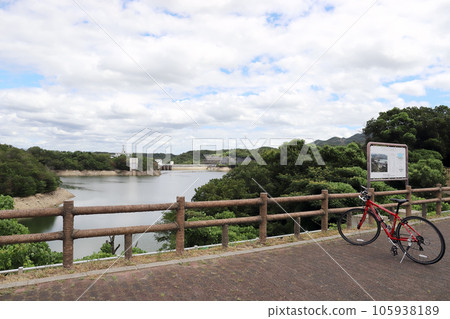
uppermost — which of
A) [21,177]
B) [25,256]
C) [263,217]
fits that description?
[263,217]

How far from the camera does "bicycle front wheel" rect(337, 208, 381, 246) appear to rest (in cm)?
618

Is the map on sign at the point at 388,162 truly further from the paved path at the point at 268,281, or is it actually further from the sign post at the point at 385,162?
the paved path at the point at 268,281

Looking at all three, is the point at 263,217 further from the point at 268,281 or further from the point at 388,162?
the point at 388,162

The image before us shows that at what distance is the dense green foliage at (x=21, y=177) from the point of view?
54.0 meters

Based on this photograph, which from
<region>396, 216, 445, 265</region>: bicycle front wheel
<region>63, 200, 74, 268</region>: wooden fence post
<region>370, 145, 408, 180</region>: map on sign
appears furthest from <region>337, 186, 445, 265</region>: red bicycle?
<region>63, 200, 74, 268</region>: wooden fence post

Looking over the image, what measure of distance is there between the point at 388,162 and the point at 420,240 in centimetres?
454

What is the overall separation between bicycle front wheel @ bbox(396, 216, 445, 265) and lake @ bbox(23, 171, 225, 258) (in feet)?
51.3

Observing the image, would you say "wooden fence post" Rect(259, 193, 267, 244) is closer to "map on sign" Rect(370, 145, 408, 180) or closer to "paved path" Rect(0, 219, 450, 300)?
"paved path" Rect(0, 219, 450, 300)

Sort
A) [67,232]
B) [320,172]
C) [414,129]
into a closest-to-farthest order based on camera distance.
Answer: [67,232]
[320,172]
[414,129]

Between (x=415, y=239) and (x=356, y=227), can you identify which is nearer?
(x=415, y=239)

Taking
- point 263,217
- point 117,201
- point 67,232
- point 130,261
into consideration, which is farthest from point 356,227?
point 117,201

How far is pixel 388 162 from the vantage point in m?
9.04

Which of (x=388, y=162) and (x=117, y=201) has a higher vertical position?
(x=388, y=162)

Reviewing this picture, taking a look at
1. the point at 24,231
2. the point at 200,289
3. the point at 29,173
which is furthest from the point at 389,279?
the point at 29,173
